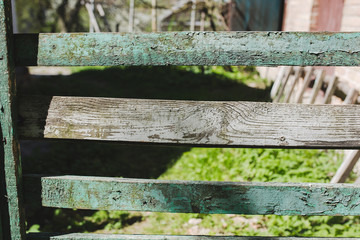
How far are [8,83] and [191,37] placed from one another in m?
0.73

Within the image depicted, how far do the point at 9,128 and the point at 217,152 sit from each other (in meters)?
3.24

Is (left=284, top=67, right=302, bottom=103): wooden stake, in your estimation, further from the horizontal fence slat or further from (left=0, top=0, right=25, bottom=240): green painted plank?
(left=0, top=0, right=25, bottom=240): green painted plank

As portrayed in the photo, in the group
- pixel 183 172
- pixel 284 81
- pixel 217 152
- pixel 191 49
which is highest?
pixel 191 49

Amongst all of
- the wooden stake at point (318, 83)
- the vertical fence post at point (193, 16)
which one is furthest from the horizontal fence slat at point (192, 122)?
the vertical fence post at point (193, 16)

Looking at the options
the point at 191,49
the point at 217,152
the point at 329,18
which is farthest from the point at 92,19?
the point at 191,49

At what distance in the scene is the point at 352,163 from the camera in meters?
3.19

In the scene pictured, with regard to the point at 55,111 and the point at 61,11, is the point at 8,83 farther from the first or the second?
the point at 61,11

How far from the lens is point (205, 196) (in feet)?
4.97

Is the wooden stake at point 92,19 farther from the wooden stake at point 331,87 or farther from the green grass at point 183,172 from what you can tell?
the wooden stake at point 331,87

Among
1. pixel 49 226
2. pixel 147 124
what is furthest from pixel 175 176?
pixel 147 124

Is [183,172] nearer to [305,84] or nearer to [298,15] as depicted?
[305,84]

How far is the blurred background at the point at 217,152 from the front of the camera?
3.19 m

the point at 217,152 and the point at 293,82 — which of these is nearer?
the point at 217,152

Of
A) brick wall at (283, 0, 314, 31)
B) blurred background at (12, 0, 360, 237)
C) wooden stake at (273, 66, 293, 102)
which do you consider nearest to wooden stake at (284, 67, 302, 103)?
blurred background at (12, 0, 360, 237)
